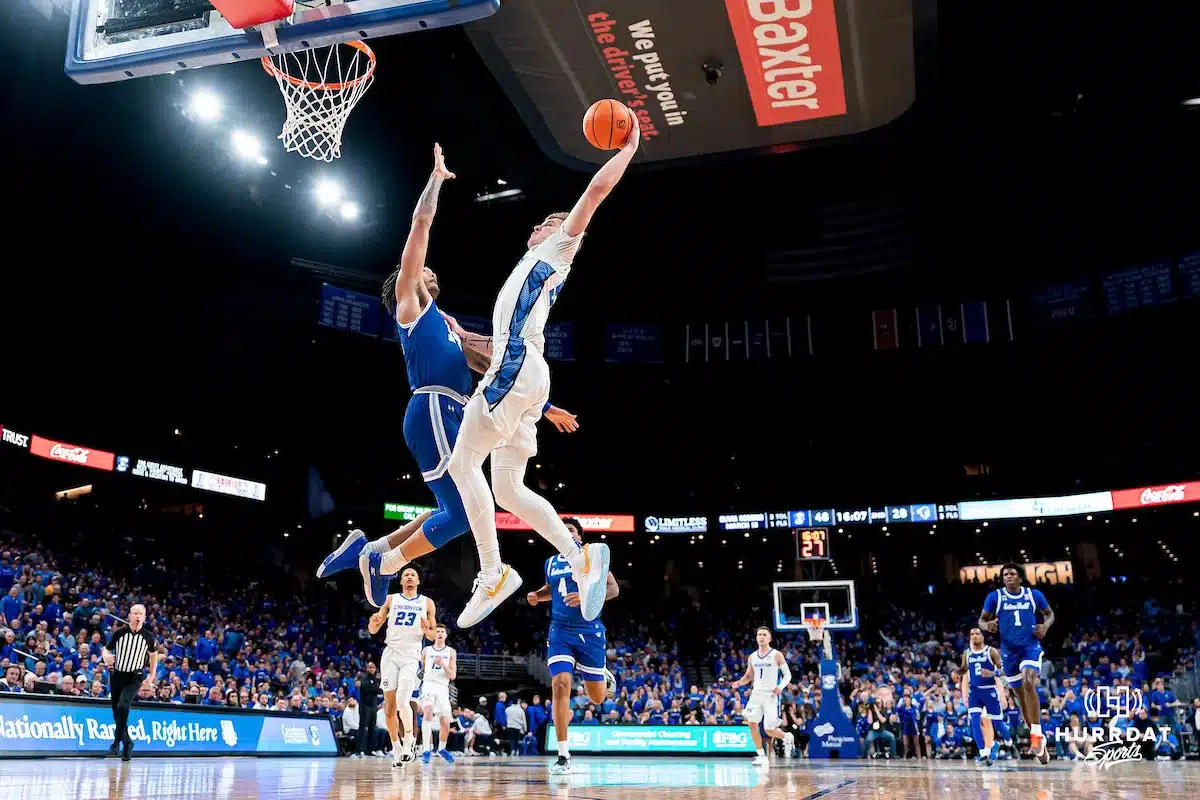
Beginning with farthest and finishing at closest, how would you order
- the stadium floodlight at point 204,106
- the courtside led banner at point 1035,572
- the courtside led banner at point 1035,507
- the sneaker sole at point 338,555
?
the courtside led banner at point 1035,572, the courtside led banner at point 1035,507, the stadium floodlight at point 204,106, the sneaker sole at point 338,555

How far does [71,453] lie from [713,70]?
62.4 feet

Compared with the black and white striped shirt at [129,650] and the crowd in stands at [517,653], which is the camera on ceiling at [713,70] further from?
Answer: the crowd in stands at [517,653]

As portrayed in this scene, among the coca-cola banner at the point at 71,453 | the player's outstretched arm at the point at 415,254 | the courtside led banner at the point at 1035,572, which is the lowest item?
the courtside led banner at the point at 1035,572

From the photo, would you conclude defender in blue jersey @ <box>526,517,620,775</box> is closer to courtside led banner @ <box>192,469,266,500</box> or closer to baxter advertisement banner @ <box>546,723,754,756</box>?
baxter advertisement banner @ <box>546,723,754,756</box>

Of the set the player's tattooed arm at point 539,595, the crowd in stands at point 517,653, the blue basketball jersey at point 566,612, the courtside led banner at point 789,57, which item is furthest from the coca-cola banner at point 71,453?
the courtside led banner at point 789,57

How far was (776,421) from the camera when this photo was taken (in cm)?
3406

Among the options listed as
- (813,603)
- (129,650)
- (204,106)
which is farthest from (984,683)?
(204,106)

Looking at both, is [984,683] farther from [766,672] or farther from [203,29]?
[203,29]

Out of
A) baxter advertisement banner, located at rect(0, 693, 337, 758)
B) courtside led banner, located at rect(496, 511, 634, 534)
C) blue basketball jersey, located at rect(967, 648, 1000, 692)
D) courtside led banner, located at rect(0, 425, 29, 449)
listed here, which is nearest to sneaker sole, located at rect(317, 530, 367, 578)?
baxter advertisement banner, located at rect(0, 693, 337, 758)

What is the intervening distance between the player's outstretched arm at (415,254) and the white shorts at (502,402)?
2.48 feet

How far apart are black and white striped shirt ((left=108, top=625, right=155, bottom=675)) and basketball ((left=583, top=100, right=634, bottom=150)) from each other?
8458mm

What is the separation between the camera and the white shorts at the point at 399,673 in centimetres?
1055

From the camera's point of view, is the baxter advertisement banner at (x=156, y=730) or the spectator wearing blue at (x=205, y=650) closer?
the baxter advertisement banner at (x=156, y=730)

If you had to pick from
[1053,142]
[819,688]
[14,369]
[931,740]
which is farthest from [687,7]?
[14,369]
